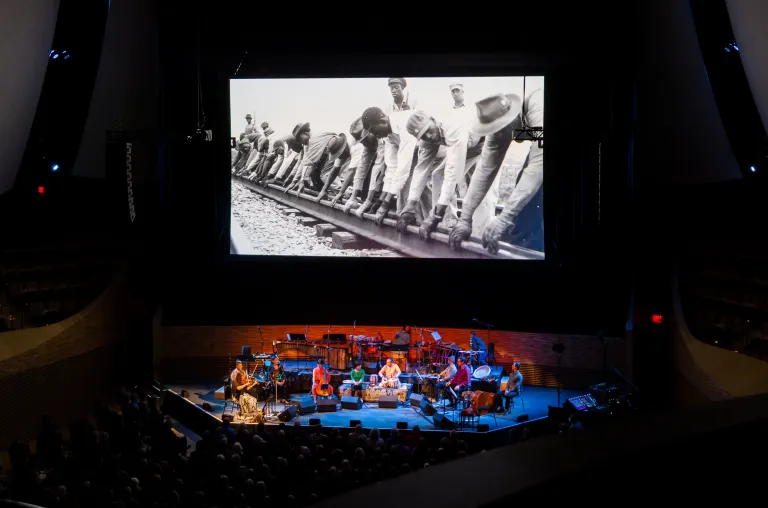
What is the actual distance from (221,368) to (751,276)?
1067 centimetres

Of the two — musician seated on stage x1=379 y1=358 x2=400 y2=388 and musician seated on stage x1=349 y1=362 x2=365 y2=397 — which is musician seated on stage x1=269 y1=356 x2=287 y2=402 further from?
musician seated on stage x1=379 y1=358 x2=400 y2=388

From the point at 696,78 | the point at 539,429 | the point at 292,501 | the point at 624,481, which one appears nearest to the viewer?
the point at 624,481

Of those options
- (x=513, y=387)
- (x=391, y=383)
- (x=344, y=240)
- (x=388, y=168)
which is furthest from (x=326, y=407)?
(x=388, y=168)

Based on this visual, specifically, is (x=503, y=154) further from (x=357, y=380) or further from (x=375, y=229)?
(x=357, y=380)

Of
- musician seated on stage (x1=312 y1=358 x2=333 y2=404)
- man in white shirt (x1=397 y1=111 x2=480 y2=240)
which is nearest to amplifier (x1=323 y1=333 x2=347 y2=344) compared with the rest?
musician seated on stage (x1=312 y1=358 x2=333 y2=404)

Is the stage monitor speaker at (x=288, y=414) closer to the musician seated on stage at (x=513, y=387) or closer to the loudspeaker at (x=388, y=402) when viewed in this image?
the loudspeaker at (x=388, y=402)

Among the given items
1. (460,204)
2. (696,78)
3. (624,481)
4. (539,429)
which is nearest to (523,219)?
(460,204)

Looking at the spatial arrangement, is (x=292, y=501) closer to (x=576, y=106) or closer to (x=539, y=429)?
(x=539, y=429)

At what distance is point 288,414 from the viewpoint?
12.1 m

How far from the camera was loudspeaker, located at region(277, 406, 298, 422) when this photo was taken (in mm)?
12016

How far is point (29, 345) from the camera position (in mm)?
11656

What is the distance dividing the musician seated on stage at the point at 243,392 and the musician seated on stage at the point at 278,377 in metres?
0.38

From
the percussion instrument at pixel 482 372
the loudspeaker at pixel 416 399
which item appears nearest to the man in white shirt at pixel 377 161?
the percussion instrument at pixel 482 372

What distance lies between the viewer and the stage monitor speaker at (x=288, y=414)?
12016 mm
